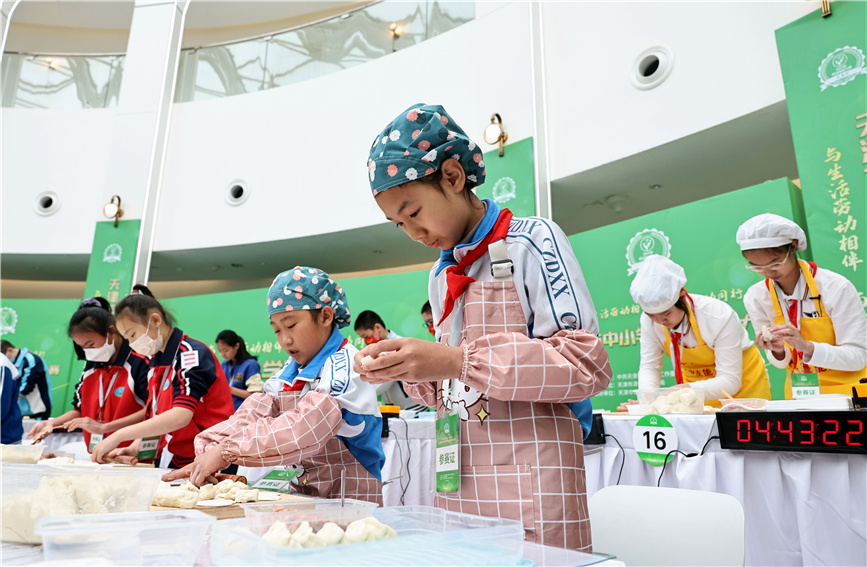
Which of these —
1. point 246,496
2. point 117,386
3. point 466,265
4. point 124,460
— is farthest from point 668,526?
point 117,386

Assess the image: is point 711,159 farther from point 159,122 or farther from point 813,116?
point 159,122

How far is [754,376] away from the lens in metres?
2.82

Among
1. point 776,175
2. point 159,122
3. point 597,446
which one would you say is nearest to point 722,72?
point 776,175

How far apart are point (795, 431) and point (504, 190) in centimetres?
429

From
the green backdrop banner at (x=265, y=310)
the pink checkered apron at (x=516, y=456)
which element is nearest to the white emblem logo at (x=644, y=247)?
the green backdrop banner at (x=265, y=310)

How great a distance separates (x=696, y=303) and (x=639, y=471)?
98 centimetres

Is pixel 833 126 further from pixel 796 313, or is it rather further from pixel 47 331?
pixel 47 331

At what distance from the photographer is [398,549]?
57 centimetres

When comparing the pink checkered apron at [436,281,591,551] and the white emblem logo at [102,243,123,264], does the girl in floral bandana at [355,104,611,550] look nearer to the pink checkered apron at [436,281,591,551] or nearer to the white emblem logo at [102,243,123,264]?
the pink checkered apron at [436,281,591,551]

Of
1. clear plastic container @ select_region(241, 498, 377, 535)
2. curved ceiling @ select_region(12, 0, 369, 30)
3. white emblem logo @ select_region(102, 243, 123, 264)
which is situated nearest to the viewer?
clear plastic container @ select_region(241, 498, 377, 535)

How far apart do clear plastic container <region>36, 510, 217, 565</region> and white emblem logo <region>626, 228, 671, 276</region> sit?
15.1 feet

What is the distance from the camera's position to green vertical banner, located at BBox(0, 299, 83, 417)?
7656mm

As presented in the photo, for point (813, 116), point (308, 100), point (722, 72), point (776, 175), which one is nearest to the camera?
point (813, 116)

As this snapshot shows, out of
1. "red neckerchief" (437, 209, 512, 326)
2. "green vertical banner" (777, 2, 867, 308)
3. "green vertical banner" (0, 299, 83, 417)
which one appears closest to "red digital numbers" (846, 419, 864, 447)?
"red neckerchief" (437, 209, 512, 326)
